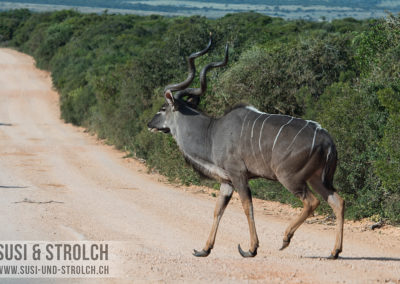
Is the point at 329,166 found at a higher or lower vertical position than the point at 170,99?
lower

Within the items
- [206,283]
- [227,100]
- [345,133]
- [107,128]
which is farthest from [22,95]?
[206,283]

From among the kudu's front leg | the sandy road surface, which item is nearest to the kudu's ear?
the kudu's front leg

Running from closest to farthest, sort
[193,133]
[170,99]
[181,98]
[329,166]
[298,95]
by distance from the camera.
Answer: [329,166] < [193,133] < [170,99] < [181,98] < [298,95]

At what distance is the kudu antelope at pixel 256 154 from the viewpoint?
8.69 meters

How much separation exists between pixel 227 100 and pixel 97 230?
19.3ft

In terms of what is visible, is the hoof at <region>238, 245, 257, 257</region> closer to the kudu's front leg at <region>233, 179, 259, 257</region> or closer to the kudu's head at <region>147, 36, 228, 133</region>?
the kudu's front leg at <region>233, 179, 259, 257</region>

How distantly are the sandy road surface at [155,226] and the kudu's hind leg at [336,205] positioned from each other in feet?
0.54

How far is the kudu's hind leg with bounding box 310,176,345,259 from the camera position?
872 centimetres

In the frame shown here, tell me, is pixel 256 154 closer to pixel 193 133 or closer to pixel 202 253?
pixel 193 133

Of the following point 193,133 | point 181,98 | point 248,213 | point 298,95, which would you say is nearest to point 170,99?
point 181,98

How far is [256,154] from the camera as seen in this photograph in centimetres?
900

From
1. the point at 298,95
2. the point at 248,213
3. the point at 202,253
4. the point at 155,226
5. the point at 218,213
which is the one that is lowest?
the point at 155,226

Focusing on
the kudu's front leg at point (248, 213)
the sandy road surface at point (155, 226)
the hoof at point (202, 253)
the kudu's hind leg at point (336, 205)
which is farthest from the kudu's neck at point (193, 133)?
the kudu's hind leg at point (336, 205)

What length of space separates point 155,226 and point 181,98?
2.76m
